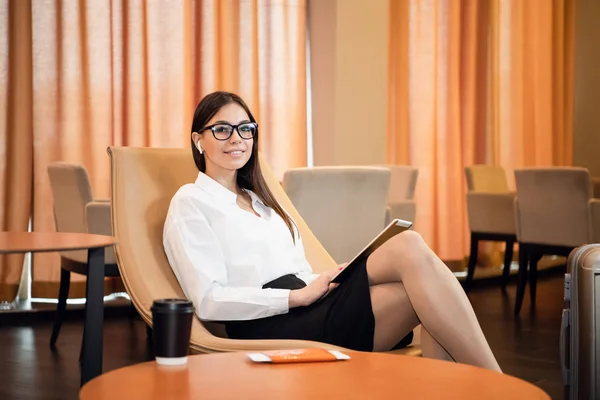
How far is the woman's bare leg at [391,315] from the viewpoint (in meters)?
2.18

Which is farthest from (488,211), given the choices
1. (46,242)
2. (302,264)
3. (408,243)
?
(46,242)

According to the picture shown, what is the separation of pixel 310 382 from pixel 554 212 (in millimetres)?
3942

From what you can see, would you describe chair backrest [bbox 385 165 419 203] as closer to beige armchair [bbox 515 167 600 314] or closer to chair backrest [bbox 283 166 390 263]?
beige armchair [bbox 515 167 600 314]

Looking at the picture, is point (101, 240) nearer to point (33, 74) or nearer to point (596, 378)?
point (596, 378)

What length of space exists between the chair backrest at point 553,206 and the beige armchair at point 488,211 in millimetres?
587

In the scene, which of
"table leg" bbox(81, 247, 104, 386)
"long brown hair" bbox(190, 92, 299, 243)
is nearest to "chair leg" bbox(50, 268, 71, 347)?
"long brown hair" bbox(190, 92, 299, 243)

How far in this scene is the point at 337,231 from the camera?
3943 mm

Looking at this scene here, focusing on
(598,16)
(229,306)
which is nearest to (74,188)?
(229,306)

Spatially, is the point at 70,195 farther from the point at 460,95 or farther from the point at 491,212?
the point at 460,95

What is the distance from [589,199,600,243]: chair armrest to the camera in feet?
15.9

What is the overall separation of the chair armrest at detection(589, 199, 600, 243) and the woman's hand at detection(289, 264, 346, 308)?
3.06 metres

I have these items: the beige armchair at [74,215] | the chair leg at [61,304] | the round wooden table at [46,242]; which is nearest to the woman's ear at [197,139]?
the round wooden table at [46,242]

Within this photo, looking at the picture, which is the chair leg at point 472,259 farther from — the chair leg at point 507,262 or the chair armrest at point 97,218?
the chair armrest at point 97,218

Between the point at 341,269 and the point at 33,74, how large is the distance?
3444 millimetres
